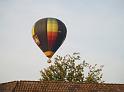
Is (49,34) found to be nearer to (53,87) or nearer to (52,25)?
(52,25)

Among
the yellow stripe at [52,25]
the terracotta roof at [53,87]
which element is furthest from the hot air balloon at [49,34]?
the terracotta roof at [53,87]

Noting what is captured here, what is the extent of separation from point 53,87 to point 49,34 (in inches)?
220

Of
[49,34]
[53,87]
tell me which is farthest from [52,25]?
[53,87]

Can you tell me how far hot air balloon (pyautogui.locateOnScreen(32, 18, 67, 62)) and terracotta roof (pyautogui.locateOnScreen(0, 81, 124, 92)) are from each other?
3699 millimetres

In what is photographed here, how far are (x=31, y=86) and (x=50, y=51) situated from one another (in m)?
4.60

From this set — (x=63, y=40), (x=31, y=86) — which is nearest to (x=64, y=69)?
(x=63, y=40)

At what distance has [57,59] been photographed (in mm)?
48344

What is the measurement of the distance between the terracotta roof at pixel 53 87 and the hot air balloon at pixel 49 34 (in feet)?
12.1

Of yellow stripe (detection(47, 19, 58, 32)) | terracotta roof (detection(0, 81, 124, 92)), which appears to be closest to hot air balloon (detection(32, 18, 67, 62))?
yellow stripe (detection(47, 19, 58, 32))

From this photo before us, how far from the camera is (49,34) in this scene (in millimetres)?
33188

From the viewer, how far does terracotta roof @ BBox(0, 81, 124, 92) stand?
101ft

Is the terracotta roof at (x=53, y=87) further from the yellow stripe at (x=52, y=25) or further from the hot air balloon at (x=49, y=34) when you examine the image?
the yellow stripe at (x=52, y=25)

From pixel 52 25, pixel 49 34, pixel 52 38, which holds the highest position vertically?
pixel 52 25

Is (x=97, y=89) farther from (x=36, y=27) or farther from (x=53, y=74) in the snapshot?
(x=53, y=74)
